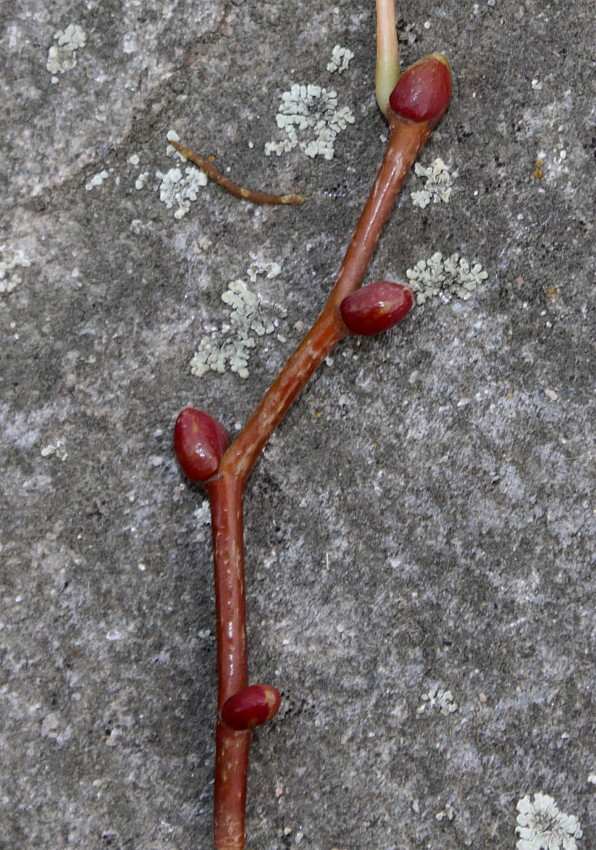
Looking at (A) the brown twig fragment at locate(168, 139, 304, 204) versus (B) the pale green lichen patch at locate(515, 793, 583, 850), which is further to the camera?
(A) the brown twig fragment at locate(168, 139, 304, 204)

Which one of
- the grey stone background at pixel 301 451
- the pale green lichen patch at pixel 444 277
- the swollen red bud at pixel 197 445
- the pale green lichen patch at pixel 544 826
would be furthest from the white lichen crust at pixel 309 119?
the pale green lichen patch at pixel 544 826

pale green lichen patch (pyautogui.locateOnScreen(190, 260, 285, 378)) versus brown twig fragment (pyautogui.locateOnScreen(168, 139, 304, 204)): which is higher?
brown twig fragment (pyautogui.locateOnScreen(168, 139, 304, 204))

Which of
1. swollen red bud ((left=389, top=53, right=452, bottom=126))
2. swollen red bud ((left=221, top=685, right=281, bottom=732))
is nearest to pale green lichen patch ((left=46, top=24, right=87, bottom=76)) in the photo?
swollen red bud ((left=389, top=53, right=452, bottom=126))

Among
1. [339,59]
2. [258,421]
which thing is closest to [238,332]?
[258,421]

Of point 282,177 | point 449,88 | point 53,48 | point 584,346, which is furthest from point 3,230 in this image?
point 584,346

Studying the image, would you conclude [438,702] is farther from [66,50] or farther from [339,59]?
[66,50]

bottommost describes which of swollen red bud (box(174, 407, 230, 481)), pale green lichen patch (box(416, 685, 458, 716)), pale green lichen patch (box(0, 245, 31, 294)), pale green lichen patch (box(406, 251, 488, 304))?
pale green lichen patch (box(416, 685, 458, 716))

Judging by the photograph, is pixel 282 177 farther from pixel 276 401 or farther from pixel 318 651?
pixel 318 651

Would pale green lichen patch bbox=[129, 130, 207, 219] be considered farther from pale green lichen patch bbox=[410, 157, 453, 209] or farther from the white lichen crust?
pale green lichen patch bbox=[410, 157, 453, 209]
